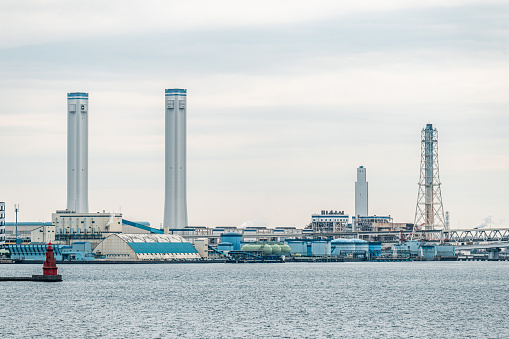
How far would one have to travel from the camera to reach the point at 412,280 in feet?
461

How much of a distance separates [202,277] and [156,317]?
6724cm

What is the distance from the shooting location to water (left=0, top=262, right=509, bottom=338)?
231ft

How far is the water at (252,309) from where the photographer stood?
2768 inches

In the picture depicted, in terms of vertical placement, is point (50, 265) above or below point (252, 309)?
above

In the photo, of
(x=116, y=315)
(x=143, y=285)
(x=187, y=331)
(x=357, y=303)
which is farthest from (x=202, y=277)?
(x=187, y=331)

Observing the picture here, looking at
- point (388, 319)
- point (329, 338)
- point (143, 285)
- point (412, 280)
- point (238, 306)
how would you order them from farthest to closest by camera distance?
point (412, 280) < point (143, 285) < point (238, 306) < point (388, 319) < point (329, 338)

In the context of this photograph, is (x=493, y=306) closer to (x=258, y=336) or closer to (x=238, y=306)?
(x=238, y=306)

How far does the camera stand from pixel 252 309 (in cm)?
8688

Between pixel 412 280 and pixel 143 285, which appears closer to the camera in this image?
pixel 143 285

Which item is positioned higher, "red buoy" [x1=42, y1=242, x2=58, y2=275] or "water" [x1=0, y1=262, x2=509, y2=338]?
"red buoy" [x1=42, y1=242, x2=58, y2=275]

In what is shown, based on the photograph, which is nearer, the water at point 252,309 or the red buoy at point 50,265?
the water at point 252,309

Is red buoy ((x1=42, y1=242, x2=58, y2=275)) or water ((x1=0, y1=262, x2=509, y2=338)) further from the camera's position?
red buoy ((x1=42, y1=242, x2=58, y2=275))

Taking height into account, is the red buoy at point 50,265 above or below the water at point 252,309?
above

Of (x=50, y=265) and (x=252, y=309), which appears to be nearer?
(x=252, y=309)
